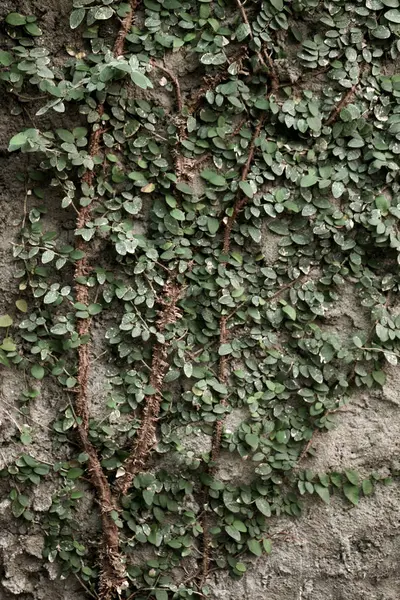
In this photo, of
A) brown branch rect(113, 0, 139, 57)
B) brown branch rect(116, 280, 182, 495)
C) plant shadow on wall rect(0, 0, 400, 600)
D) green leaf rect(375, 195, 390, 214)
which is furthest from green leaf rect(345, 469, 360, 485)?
brown branch rect(113, 0, 139, 57)

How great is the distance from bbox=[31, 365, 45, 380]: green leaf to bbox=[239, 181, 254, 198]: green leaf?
924 mm

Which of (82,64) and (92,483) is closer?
(82,64)

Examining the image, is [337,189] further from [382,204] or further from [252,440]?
[252,440]

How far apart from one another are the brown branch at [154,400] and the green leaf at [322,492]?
2.00 feet

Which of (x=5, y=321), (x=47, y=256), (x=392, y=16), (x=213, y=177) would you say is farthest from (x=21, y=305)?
(x=392, y=16)

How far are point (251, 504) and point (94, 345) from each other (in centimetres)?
80

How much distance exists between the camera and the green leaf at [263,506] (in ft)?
7.97

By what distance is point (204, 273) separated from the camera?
2.40 metres

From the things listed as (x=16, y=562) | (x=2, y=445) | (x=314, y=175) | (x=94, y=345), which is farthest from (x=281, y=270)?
(x=16, y=562)

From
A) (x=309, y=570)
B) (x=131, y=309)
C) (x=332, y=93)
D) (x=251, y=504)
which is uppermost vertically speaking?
(x=332, y=93)

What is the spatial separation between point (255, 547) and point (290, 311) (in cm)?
85

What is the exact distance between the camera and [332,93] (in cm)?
241

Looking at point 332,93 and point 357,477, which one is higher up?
point 332,93

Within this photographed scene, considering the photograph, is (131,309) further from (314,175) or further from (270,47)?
(270,47)
